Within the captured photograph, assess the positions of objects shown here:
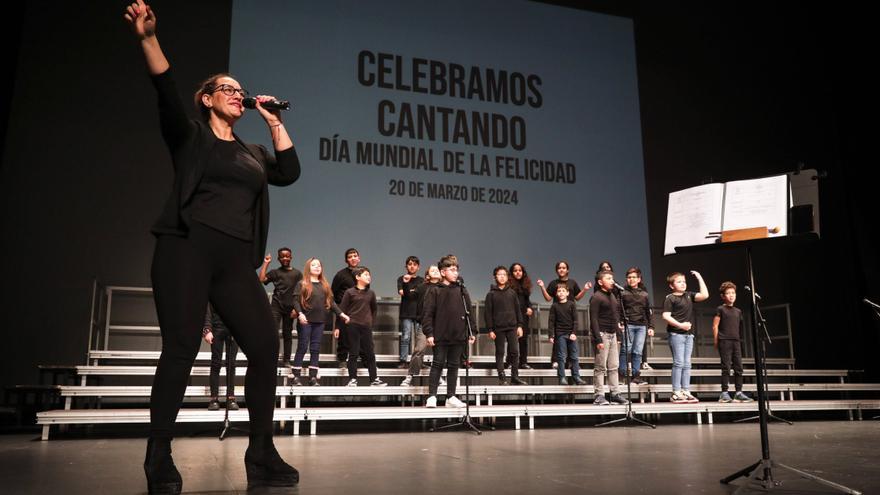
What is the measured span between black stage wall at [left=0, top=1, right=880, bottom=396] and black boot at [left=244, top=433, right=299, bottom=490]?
588 cm

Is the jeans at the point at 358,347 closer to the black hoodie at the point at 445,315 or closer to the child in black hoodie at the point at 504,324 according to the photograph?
the black hoodie at the point at 445,315

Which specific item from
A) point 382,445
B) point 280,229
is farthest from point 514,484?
point 280,229

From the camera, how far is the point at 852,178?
9133mm

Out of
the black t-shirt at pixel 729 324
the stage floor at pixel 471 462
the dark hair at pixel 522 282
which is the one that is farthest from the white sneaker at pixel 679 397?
the dark hair at pixel 522 282

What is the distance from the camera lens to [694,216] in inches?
104

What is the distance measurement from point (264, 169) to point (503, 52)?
23.2 ft

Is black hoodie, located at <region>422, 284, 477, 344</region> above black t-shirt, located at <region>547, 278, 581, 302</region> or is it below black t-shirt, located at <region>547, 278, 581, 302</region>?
below

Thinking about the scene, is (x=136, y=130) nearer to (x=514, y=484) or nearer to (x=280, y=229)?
(x=280, y=229)

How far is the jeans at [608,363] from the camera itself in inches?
258

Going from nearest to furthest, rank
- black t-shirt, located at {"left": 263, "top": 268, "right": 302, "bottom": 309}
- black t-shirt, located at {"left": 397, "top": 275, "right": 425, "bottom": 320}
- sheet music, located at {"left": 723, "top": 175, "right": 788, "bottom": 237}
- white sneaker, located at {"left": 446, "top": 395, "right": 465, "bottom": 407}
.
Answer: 1. sheet music, located at {"left": 723, "top": 175, "right": 788, "bottom": 237}
2. white sneaker, located at {"left": 446, "top": 395, "right": 465, "bottom": 407}
3. black t-shirt, located at {"left": 263, "top": 268, "right": 302, "bottom": 309}
4. black t-shirt, located at {"left": 397, "top": 275, "right": 425, "bottom": 320}

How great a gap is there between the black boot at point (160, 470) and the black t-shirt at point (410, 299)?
523 centimetres

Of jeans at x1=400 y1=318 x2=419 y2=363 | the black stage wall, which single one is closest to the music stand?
jeans at x1=400 y1=318 x2=419 y2=363

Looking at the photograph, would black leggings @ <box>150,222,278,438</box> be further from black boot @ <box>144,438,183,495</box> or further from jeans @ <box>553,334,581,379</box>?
jeans @ <box>553,334,581,379</box>

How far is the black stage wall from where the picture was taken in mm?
7008
